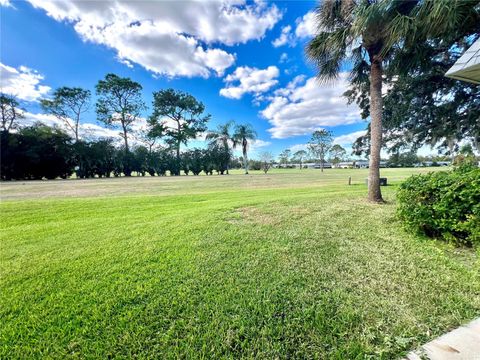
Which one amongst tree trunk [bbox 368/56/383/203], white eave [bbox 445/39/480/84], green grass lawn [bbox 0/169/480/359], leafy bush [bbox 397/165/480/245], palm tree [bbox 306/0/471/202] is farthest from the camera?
tree trunk [bbox 368/56/383/203]

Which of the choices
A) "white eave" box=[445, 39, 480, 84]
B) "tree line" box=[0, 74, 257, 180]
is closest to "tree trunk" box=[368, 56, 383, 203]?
"white eave" box=[445, 39, 480, 84]

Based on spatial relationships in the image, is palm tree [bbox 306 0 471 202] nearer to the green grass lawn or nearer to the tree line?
the green grass lawn

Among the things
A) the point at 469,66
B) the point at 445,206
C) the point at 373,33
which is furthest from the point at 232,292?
the point at 373,33

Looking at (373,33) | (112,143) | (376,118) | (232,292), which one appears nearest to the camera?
(232,292)

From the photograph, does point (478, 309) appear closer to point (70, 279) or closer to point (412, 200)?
point (412, 200)

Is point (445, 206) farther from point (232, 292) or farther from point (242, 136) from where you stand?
point (242, 136)

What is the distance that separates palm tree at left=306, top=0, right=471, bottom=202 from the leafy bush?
2.90 m

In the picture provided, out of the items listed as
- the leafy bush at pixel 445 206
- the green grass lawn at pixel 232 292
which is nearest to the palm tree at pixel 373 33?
the leafy bush at pixel 445 206

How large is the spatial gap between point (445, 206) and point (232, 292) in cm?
369

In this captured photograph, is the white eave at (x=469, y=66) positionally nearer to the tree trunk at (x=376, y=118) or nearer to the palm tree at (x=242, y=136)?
the tree trunk at (x=376, y=118)

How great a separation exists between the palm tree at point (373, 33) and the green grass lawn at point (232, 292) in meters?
3.90

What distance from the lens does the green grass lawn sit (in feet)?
5.63

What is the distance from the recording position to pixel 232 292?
234cm

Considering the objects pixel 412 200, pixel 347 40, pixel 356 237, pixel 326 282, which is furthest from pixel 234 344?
pixel 347 40
